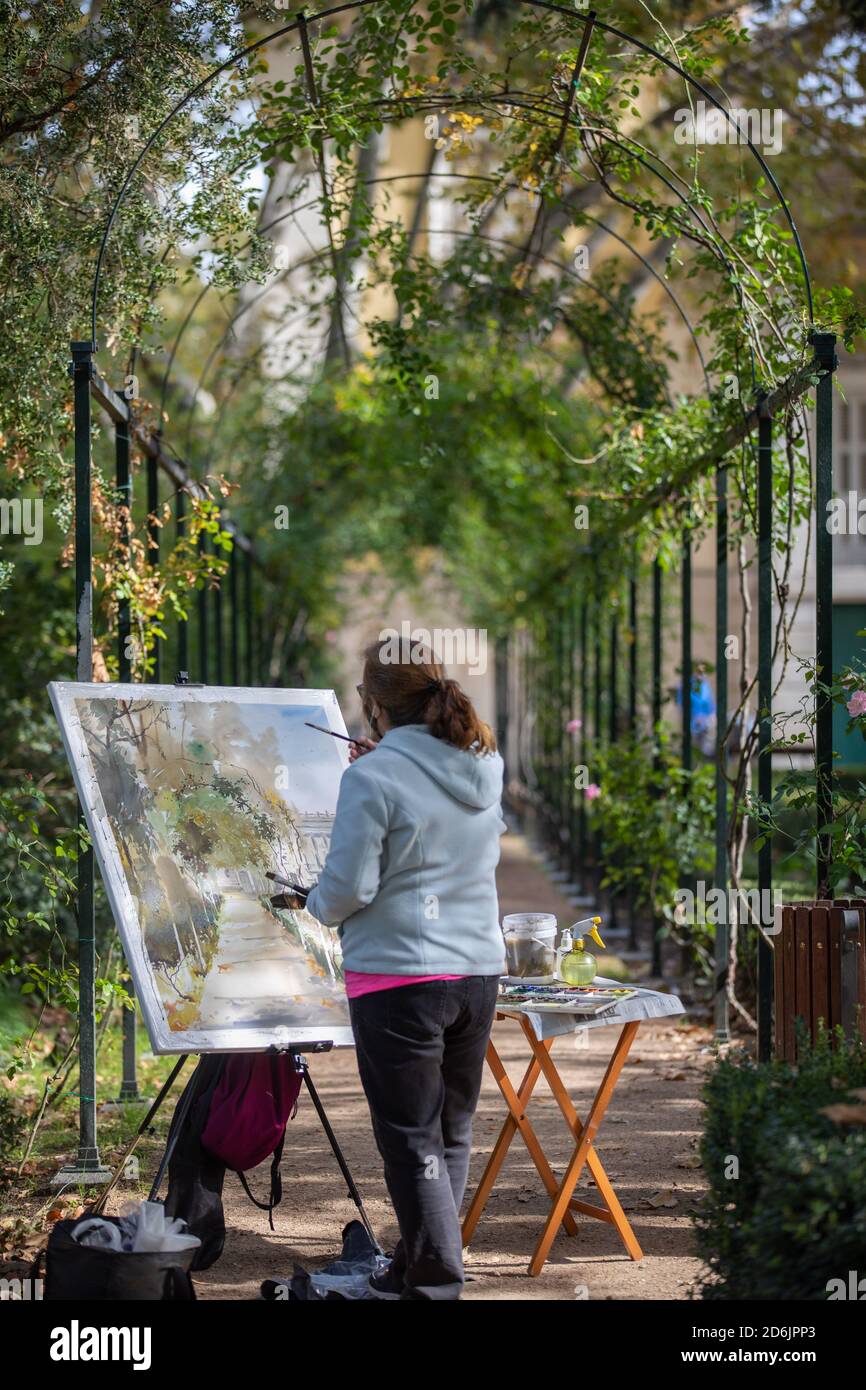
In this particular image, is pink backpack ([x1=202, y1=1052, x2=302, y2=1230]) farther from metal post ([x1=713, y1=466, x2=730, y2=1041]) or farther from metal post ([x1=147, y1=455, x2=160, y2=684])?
metal post ([x1=713, y1=466, x2=730, y2=1041])

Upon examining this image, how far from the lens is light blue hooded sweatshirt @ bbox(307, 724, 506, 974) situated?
129 inches

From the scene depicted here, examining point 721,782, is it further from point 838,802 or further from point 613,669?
point 613,669

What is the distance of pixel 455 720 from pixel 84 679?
1.85 m

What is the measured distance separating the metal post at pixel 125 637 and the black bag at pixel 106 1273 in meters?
2.19

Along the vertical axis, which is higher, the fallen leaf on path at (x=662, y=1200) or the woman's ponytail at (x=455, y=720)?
the woman's ponytail at (x=455, y=720)

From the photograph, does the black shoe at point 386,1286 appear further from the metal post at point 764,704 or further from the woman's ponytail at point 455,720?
the metal post at point 764,704

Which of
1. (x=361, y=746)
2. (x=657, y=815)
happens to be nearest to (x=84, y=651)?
(x=361, y=746)

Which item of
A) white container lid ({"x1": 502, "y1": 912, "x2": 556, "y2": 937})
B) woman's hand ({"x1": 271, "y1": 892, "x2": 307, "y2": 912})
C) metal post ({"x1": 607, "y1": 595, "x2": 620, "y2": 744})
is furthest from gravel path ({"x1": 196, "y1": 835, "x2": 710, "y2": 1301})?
metal post ({"x1": 607, "y1": 595, "x2": 620, "y2": 744})

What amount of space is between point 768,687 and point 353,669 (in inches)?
755

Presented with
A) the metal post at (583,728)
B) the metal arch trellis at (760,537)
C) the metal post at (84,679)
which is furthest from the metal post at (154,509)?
the metal post at (583,728)

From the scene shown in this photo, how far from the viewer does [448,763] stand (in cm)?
337

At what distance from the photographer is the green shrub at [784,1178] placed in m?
2.69

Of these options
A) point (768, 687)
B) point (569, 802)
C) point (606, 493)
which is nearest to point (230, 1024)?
point (768, 687)
